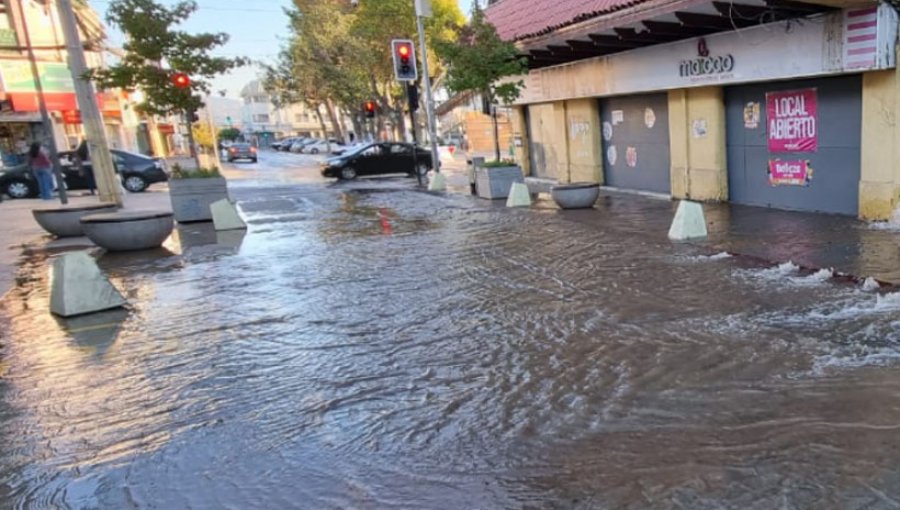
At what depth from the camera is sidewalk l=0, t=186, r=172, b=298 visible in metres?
10.0

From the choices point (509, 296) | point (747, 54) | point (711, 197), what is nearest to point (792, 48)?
point (747, 54)

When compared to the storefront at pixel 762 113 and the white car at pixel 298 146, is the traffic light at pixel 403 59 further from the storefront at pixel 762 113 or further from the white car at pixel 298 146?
the white car at pixel 298 146

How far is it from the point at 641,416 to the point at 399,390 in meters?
1.61

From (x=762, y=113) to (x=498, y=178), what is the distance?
6280 mm

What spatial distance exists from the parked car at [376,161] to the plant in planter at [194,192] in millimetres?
12349

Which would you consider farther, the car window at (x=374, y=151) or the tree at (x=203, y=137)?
the tree at (x=203, y=137)

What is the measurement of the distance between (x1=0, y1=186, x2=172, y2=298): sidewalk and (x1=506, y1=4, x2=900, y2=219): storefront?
11.0 meters

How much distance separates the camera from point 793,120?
10828mm

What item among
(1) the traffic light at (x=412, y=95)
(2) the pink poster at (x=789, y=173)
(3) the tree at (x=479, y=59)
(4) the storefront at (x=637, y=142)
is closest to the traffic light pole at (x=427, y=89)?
(1) the traffic light at (x=412, y=95)

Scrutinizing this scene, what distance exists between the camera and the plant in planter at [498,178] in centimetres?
1598

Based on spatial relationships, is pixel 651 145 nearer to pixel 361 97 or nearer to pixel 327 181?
pixel 327 181

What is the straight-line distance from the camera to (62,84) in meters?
29.8

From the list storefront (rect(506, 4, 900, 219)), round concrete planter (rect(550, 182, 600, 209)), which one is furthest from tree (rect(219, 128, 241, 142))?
round concrete planter (rect(550, 182, 600, 209))

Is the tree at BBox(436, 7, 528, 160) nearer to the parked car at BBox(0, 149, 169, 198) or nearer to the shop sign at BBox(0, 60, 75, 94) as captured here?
the parked car at BBox(0, 149, 169, 198)
